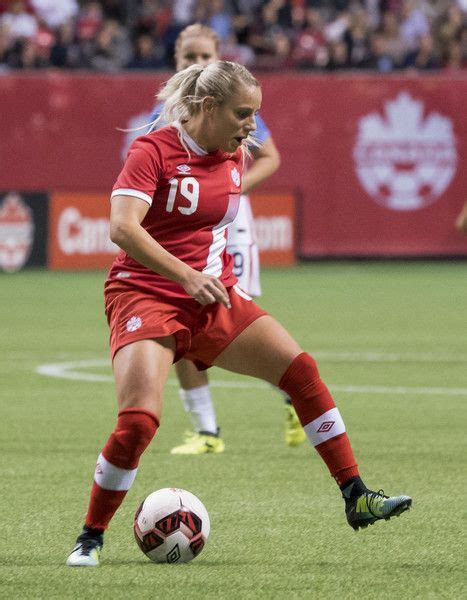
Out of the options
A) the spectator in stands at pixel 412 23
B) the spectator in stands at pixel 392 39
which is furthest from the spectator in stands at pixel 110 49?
the spectator in stands at pixel 412 23

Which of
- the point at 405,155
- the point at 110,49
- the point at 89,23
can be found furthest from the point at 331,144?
the point at 89,23

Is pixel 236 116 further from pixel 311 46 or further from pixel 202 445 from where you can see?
pixel 311 46

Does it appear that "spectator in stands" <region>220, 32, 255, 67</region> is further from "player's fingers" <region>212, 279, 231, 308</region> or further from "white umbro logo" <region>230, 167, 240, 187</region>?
"player's fingers" <region>212, 279, 231, 308</region>

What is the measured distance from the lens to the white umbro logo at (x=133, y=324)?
587cm

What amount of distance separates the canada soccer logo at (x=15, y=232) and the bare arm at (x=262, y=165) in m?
12.4

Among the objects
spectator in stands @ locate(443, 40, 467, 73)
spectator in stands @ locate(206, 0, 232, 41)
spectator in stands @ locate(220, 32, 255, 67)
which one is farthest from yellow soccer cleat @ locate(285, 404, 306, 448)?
spectator in stands @ locate(443, 40, 467, 73)

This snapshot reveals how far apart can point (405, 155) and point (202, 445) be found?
15.7m

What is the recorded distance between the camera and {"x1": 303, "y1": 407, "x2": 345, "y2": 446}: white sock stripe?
6.12 metres

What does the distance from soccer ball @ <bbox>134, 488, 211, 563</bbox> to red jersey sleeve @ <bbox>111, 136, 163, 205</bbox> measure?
1.17 m

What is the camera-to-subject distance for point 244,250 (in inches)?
354

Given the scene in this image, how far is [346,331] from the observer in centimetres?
1503

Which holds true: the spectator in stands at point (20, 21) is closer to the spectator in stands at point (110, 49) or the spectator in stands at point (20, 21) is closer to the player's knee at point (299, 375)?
the spectator in stands at point (110, 49)

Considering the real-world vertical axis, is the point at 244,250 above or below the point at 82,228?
above

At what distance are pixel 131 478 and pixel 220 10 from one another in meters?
19.1
